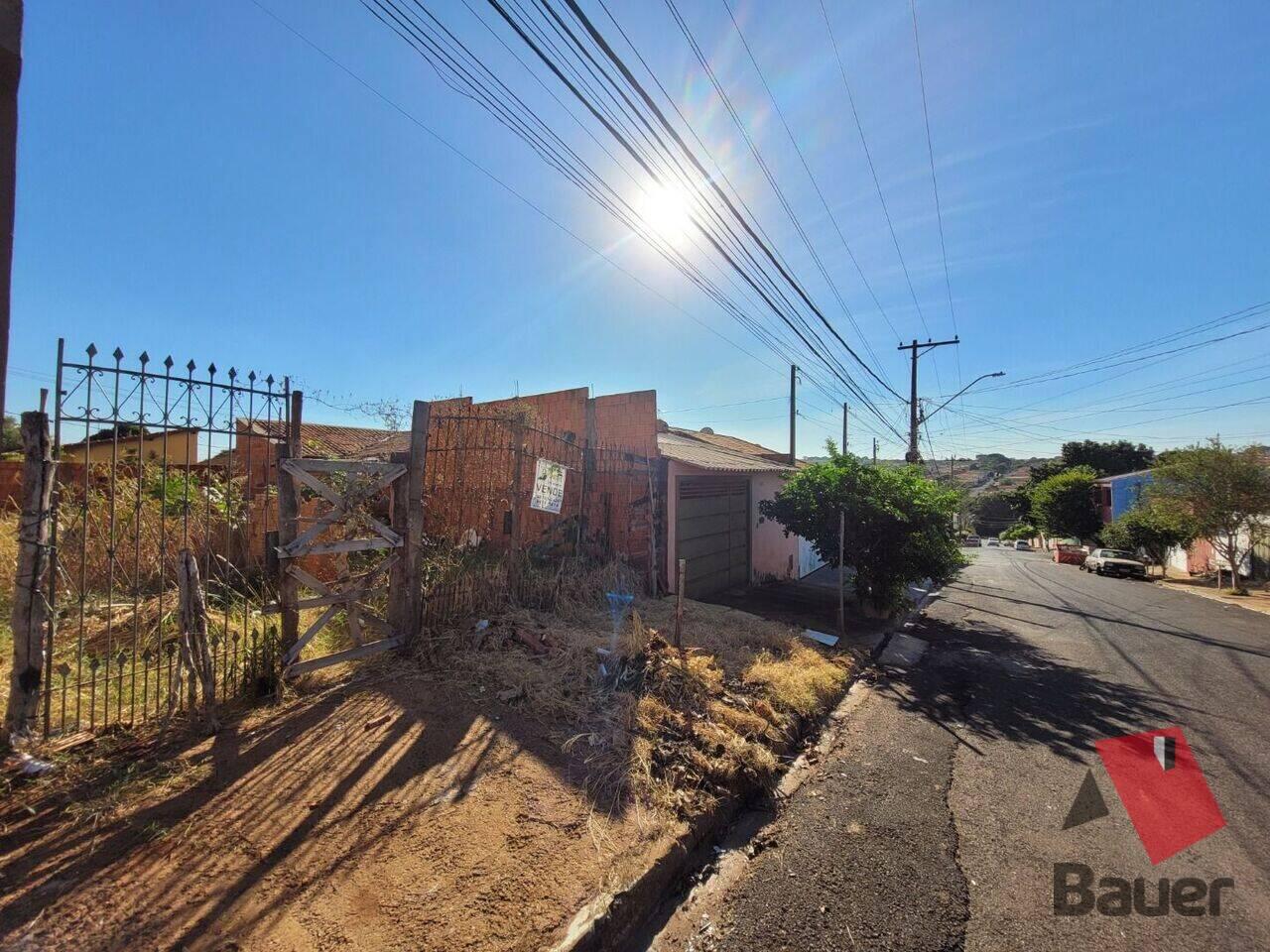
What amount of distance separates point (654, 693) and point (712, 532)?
6.19 metres

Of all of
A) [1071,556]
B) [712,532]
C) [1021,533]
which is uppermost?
[712,532]

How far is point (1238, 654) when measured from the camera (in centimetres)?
771

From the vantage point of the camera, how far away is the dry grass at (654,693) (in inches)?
136

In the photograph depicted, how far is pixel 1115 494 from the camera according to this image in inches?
1394

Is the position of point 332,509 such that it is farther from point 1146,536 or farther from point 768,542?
point 1146,536

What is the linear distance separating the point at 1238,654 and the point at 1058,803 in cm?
759

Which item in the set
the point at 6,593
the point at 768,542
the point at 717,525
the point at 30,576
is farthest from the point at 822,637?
the point at 6,593

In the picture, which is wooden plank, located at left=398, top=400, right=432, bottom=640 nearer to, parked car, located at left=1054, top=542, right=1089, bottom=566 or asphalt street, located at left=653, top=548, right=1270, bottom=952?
asphalt street, located at left=653, top=548, right=1270, bottom=952

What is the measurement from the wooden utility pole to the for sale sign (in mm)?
4291

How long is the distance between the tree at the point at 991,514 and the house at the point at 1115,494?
22365 mm

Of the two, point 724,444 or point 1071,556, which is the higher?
point 724,444

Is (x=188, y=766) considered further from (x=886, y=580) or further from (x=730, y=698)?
(x=886, y=580)

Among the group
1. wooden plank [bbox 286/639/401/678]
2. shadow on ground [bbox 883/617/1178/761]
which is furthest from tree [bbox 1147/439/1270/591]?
wooden plank [bbox 286/639/401/678]

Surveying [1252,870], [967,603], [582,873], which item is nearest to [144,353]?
[582,873]
